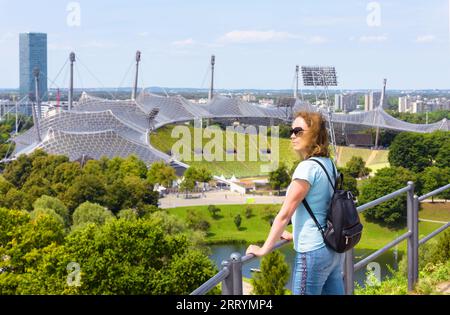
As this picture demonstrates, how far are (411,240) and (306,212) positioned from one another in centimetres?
138

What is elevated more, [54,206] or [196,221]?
[54,206]

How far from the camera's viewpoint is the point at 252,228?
25.9 m

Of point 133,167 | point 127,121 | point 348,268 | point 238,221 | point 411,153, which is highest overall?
point 348,268

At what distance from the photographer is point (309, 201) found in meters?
2.45

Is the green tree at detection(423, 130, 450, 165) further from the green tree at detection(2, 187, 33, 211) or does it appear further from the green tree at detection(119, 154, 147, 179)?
the green tree at detection(2, 187, 33, 211)

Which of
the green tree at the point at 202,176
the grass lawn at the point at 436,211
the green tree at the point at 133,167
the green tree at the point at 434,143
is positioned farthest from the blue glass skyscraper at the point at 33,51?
the grass lawn at the point at 436,211

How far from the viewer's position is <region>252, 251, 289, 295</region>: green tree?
10961mm

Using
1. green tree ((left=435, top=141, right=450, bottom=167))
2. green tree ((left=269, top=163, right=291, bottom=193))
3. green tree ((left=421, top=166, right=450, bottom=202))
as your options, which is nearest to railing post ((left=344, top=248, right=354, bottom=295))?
green tree ((left=269, top=163, right=291, bottom=193))

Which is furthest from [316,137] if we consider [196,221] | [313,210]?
[196,221]

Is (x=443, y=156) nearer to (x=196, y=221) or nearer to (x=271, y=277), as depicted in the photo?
(x=196, y=221)
